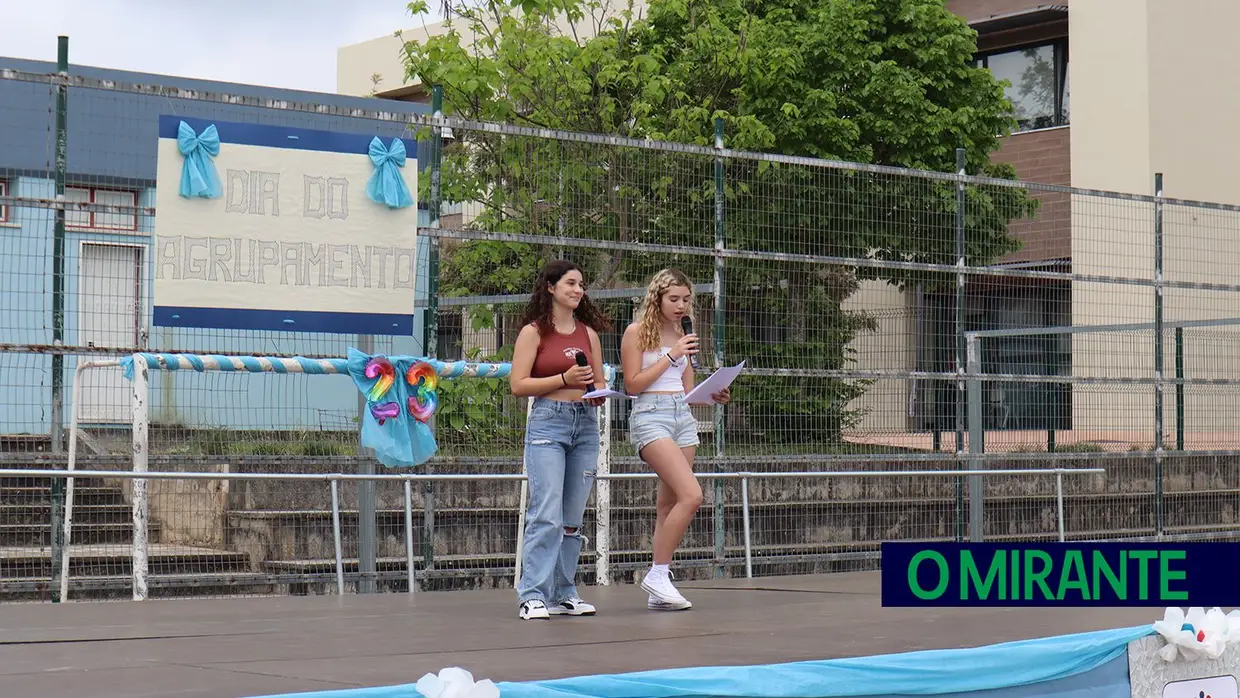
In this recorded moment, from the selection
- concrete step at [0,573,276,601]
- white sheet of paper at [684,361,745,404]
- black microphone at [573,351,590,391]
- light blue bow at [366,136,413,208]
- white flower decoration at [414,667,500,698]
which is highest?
light blue bow at [366,136,413,208]

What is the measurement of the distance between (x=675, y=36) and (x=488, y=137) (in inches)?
431

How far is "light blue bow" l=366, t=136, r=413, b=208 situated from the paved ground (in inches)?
88.2

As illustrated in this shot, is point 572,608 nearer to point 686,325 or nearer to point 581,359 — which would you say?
point 581,359

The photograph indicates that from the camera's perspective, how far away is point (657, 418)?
7.73 meters

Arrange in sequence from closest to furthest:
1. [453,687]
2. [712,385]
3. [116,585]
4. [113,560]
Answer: [453,687], [712,385], [116,585], [113,560]

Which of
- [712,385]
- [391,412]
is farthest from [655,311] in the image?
[391,412]

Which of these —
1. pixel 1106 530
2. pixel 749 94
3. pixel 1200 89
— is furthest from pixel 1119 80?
pixel 1106 530

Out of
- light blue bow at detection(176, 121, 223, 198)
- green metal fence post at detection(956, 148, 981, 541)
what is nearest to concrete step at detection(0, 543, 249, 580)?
light blue bow at detection(176, 121, 223, 198)

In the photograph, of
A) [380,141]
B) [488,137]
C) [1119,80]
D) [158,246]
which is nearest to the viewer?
[158,246]

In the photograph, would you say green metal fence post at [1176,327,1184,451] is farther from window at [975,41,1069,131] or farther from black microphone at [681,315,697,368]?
window at [975,41,1069,131]

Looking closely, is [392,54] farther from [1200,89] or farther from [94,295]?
[94,295]

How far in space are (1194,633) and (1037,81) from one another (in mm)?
19983

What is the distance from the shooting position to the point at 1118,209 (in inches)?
529

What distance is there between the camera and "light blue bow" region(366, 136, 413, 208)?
30.1ft
